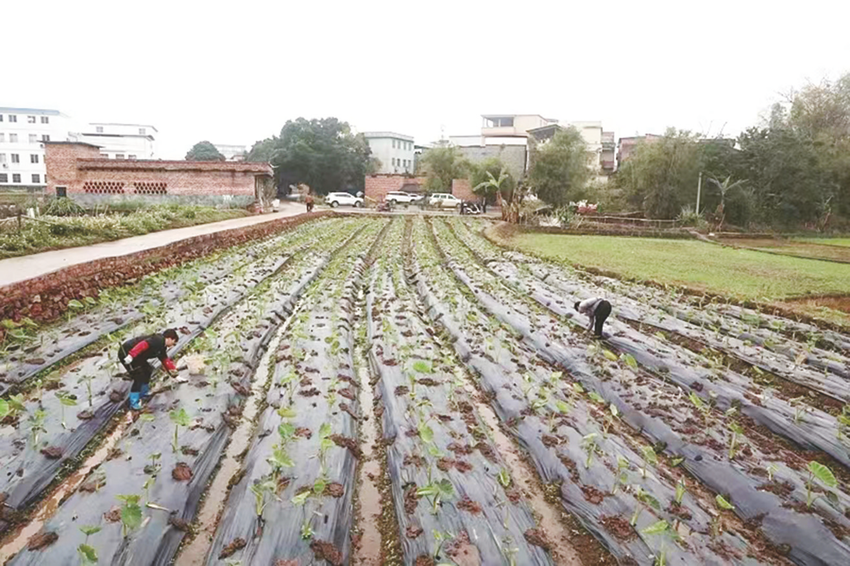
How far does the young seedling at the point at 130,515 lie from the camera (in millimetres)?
2812

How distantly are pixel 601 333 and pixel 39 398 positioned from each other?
628 cm

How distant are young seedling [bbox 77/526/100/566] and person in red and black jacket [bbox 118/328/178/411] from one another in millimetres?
1954

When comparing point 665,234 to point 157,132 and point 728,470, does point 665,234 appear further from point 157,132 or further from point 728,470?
point 157,132

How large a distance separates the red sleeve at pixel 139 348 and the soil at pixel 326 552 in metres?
2.53

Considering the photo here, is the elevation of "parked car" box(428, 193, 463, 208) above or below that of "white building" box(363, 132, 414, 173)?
below

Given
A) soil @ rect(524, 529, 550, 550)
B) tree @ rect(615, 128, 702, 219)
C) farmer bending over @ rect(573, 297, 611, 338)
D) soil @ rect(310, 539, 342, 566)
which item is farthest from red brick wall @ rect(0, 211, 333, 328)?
tree @ rect(615, 128, 702, 219)

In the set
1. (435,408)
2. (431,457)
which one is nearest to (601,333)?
(435,408)

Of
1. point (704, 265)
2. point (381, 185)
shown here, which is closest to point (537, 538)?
point (704, 265)

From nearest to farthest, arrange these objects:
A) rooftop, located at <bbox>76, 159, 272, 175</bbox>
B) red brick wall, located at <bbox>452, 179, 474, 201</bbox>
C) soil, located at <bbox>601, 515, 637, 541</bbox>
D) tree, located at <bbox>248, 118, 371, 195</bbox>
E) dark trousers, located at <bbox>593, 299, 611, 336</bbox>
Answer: soil, located at <bbox>601, 515, 637, 541</bbox> → dark trousers, located at <bbox>593, 299, 611, 336</bbox> → rooftop, located at <bbox>76, 159, 272, 175</bbox> → red brick wall, located at <bbox>452, 179, 474, 201</bbox> → tree, located at <bbox>248, 118, 371, 195</bbox>

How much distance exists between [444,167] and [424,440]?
37.6m

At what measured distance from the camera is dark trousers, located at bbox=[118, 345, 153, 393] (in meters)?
4.51

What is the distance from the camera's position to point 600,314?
6918 mm

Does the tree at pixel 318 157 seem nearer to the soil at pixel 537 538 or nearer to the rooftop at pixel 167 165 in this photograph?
the rooftop at pixel 167 165

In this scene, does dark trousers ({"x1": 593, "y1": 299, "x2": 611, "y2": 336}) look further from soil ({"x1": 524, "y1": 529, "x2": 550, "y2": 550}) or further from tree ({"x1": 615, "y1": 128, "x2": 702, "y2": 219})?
tree ({"x1": 615, "y1": 128, "x2": 702, "y2": 219})
